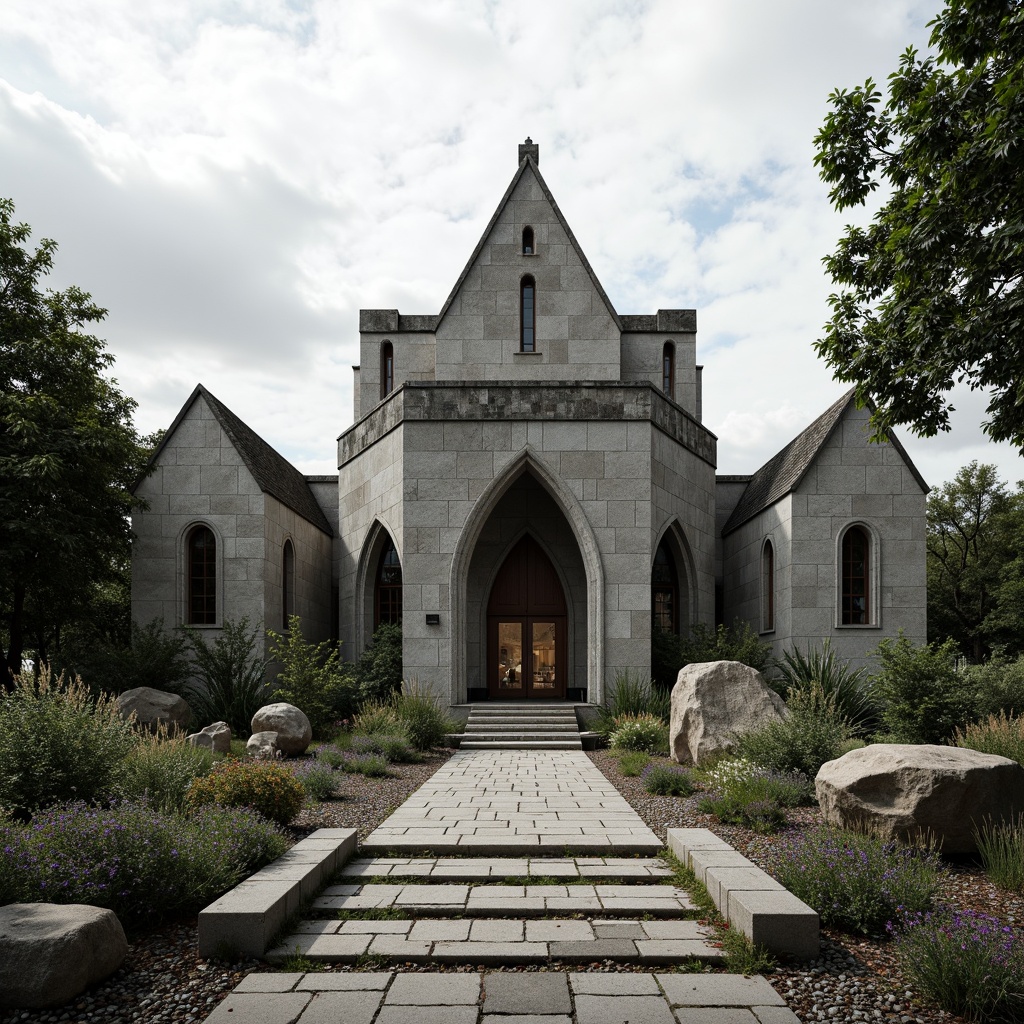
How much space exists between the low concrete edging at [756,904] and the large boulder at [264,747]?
26.9ft

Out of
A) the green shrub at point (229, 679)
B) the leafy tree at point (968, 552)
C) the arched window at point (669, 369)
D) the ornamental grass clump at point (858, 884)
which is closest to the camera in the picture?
the ornamental grass clump at point (858, 884)

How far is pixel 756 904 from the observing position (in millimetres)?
5375

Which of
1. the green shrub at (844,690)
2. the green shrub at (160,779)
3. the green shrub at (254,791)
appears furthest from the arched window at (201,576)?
the green shrub at (844,690)

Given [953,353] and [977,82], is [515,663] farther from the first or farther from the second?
[977,82]

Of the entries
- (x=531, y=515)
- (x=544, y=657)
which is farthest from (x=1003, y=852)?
(x=531, y=515)

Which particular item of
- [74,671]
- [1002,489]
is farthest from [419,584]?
[1002,489]

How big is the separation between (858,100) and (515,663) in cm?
1492

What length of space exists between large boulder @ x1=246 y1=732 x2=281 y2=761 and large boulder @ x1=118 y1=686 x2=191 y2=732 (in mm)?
2735

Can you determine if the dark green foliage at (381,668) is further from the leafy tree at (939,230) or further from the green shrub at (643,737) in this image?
the leafy tree at (939,230)

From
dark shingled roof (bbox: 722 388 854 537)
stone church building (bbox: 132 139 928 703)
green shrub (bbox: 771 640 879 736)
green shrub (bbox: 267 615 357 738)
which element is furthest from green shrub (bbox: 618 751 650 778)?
dark shingled roof (bbox: 722 388 854 537)

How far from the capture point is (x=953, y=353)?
8.70 meters

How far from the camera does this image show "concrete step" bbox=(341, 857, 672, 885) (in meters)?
6.95

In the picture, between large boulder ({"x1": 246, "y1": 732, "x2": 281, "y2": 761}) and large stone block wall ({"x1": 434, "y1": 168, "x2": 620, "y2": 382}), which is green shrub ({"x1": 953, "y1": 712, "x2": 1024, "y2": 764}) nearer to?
large boulder ({"x1": 246, "y1": 732, "x2": 281, "y2": 761})

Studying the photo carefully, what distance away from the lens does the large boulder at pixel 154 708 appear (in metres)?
15.5
